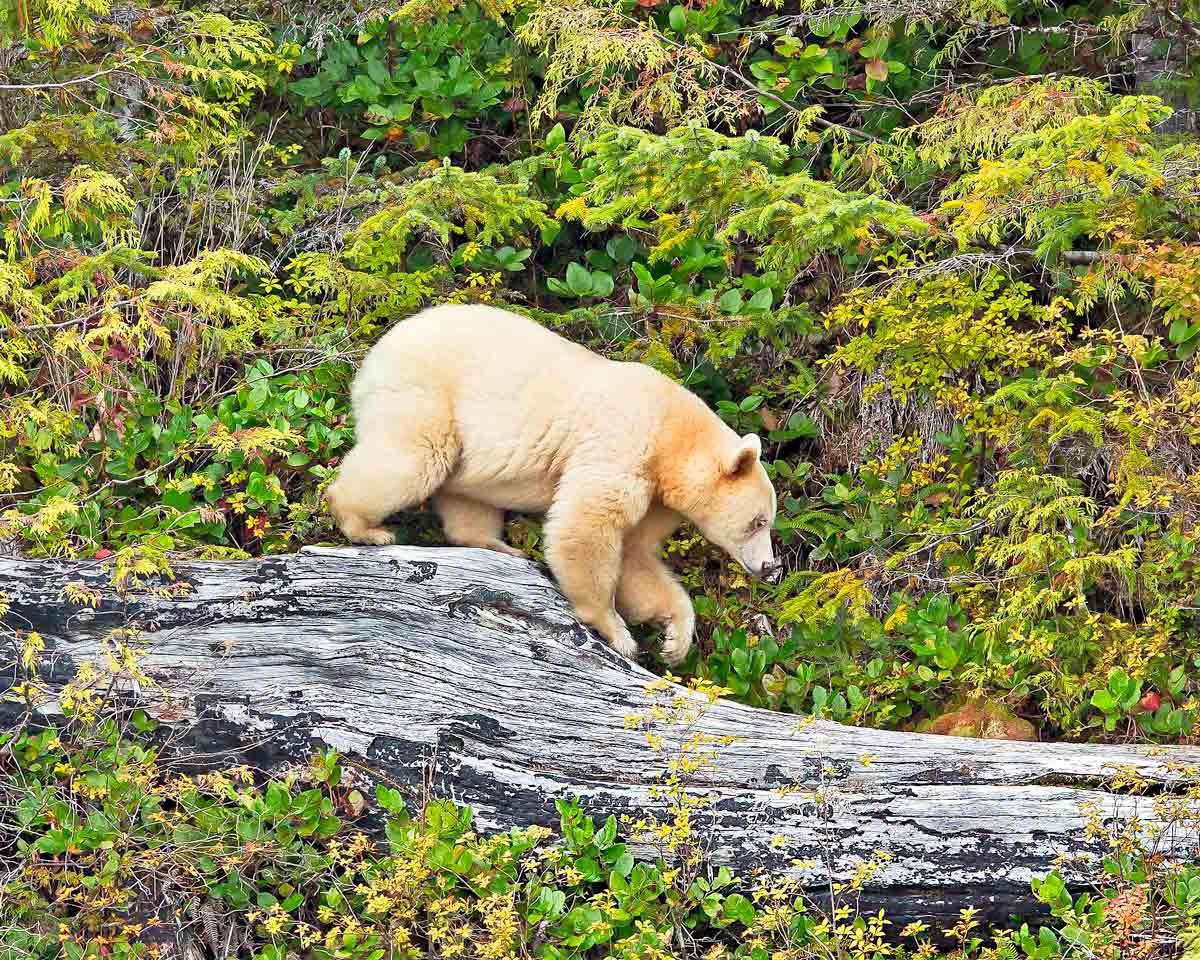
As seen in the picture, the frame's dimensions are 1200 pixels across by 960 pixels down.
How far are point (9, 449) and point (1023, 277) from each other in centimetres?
578

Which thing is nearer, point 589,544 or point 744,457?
point 589,544

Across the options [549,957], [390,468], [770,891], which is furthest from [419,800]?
[390,468]

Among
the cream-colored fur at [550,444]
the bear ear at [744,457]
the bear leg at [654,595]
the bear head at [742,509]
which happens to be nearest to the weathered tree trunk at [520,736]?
the cream-colored fur at [550,444]

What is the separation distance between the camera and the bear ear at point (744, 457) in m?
6.34

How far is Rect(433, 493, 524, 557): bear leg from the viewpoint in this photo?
272 inches

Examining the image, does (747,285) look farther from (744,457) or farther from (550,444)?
(550,444)

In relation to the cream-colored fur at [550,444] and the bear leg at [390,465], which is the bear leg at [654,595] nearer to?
the cream-colored fur at [550,444]

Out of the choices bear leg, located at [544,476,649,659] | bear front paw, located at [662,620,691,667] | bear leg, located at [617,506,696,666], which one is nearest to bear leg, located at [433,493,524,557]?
bear leg, located at [617,506,696,666]

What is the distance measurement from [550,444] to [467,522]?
2.60 feet

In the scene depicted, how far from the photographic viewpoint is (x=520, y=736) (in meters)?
5.26

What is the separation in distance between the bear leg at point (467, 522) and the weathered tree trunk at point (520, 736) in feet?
3.94

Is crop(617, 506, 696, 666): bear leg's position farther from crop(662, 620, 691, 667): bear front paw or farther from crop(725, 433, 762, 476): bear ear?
crop(725, 433, 762, 476): bear ear

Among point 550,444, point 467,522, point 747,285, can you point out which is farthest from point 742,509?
point 747,285

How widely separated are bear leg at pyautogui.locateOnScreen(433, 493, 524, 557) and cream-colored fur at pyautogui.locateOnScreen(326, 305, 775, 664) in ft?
0.91
